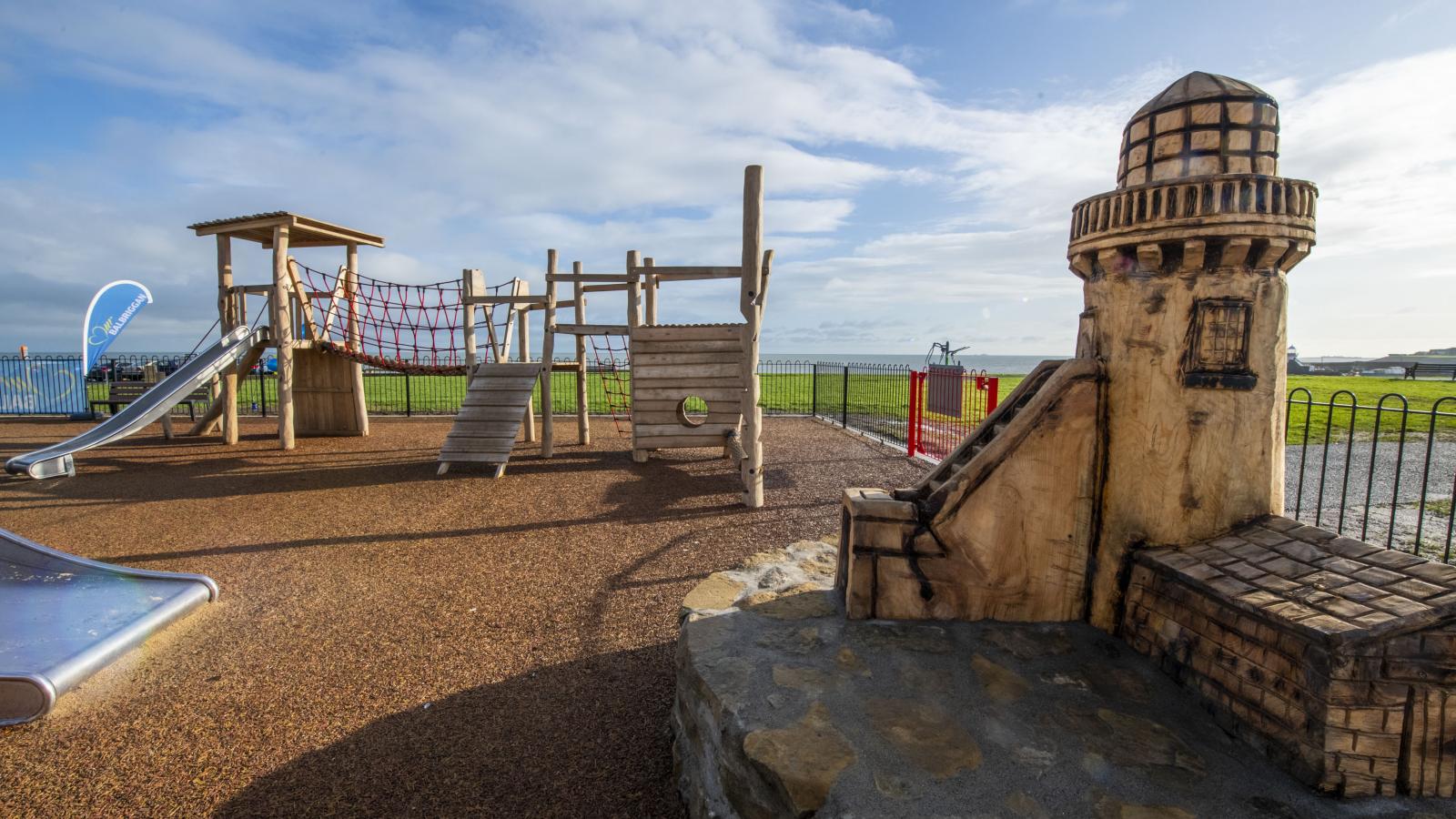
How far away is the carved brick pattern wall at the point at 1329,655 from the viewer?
1.68 m

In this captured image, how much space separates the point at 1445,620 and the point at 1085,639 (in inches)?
43.1

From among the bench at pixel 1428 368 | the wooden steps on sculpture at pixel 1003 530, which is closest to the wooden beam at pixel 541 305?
the wooden steps on sculpture at pixel 1003 530

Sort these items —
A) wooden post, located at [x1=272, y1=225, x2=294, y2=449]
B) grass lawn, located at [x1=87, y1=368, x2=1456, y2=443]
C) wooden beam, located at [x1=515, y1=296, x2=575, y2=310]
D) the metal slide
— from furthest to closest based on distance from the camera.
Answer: grass lawn, located at [x1=87, y1=368, x2=1456, y2=443], wooden beam, located at [x1=515, y1=296, x2=575, y2=310], wooden post, located at [x1=272, y1=225, x2=294, y2=449], the metal slide

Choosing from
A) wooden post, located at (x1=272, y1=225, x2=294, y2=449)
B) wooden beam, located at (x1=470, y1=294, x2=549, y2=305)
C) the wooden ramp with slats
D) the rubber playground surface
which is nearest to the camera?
the rubber playground surface

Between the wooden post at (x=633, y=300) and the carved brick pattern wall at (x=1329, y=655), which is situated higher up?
the wooden post at (x=633, y=300)

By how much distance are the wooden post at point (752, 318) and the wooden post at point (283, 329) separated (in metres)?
8.59

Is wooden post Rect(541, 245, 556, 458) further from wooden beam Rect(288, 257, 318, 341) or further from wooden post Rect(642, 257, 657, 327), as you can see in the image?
wooden beam Rect(288, 257, 318, 341)

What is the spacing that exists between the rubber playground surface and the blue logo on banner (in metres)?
9.32

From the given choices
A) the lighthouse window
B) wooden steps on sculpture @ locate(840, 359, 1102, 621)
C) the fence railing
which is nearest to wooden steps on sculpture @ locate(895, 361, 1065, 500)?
wooden steps on sculpture @ locate(840, 359, 1102, 621)

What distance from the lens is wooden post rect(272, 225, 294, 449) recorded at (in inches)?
434

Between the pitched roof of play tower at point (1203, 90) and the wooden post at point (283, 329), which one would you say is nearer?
the pitched roof of play tower at point (1203, 90)

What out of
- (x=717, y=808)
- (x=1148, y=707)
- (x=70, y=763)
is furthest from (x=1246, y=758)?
(x=70, y=763)

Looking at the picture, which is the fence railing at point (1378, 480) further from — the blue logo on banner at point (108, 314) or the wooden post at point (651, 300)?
the blue logo on banner at point (108, 314)

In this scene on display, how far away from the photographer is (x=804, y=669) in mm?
2510
